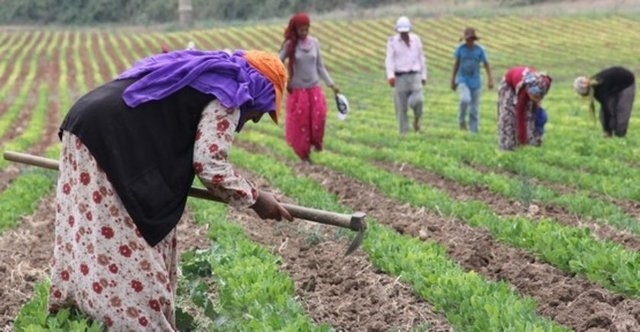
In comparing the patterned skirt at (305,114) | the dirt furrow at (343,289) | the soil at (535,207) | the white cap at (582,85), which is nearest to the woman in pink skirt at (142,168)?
the dirt furrow at (343,289)

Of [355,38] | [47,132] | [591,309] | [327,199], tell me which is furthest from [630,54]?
[591,309]

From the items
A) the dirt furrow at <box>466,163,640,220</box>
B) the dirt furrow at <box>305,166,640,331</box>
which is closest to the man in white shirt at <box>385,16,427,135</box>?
the dirt furrow at <box>466,163,640,220</box>

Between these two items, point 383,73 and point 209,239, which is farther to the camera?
point 383,73

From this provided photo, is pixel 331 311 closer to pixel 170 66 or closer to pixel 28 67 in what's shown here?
pixel 170 66

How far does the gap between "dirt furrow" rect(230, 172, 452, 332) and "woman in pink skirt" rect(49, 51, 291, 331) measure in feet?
4.21

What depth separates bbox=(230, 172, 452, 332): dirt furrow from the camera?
496 cm

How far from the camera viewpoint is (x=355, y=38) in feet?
146

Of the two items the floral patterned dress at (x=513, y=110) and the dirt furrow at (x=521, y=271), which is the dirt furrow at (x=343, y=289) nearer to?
the dirt furrow at (x=521, y=271)

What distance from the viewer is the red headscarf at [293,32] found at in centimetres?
1028

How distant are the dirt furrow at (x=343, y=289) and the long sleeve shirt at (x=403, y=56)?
6.43 metres

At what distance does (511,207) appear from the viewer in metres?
8.32

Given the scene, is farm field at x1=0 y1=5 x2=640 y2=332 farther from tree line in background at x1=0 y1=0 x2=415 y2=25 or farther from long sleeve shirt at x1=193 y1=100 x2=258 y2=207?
tree line in background at x1=0 y1=0 x2=415 y2=25

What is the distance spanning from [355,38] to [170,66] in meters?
40.8

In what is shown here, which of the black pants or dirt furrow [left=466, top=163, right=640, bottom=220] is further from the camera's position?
the black pants
